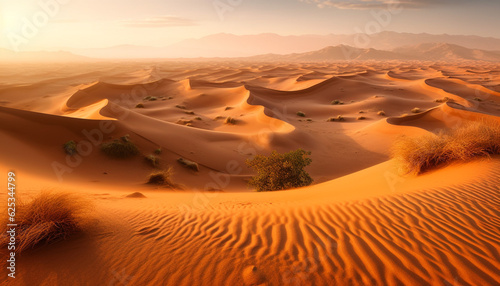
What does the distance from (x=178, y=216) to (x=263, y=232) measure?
6.21 ft

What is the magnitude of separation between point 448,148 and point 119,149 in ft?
39.6

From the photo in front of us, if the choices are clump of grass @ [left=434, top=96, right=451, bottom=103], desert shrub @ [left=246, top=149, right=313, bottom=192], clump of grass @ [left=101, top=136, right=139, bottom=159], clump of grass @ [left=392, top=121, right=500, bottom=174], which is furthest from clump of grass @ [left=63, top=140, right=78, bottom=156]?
clump of grass @ [left=434, top=96, right=451, bottom=103]

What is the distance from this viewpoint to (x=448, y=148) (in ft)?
22.9

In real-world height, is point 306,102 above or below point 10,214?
below

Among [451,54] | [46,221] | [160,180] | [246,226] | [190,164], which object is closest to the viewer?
[46,221]

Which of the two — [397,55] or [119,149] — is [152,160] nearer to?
[119,149]

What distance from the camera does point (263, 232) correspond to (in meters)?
4.38

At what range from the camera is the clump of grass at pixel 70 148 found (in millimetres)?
11094

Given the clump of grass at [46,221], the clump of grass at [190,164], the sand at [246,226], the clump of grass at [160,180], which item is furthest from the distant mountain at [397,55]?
the clump of grass at [46,221]

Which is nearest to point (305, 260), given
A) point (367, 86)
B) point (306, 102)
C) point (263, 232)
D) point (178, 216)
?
point (263, 232)

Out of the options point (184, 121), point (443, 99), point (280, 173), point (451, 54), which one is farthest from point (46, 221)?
point (451, 54)

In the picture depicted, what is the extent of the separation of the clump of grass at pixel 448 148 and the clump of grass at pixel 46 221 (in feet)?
25.4

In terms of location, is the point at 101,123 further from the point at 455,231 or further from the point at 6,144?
the point at 455,231

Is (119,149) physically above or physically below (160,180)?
above
